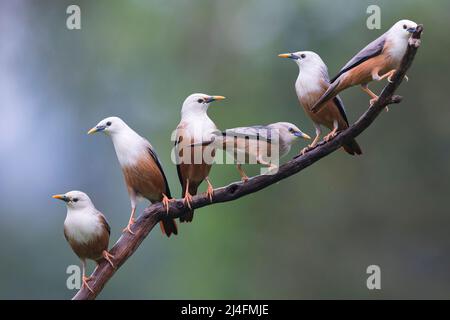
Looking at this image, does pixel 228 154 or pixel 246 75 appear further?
pixel 246 75

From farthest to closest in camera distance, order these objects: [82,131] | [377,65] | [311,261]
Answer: [311,261]
[82,131]
[377,65]

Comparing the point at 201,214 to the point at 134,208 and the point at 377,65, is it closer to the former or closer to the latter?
the point at 134,208

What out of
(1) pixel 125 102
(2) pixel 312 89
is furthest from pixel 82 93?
(2) pixel 312 89

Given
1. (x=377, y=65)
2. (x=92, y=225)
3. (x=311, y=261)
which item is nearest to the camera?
(x=377, y=65)

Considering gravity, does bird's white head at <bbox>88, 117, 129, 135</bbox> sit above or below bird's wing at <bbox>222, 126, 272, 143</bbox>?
above

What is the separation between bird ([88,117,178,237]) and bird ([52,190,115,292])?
0.19 metres

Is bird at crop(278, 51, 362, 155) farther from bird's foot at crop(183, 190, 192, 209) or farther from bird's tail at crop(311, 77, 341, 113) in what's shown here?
bird's foot at crop(183, 190, 192, 209)

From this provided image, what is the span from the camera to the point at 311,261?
22.7ft

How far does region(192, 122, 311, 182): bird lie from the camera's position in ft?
13.0

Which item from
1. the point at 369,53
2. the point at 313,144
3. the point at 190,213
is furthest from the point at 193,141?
the point at 369,53

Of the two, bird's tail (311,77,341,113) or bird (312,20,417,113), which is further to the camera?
bird's tail (311,77,341,113)

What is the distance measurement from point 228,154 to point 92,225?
3.37 ft

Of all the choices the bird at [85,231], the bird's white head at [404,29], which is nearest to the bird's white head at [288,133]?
the bird's white head at [404,29]

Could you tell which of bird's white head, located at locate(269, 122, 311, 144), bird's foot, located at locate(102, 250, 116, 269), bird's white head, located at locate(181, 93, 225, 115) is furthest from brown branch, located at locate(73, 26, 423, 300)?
bird's white head, located at locate(181, 93, 225, 115)
